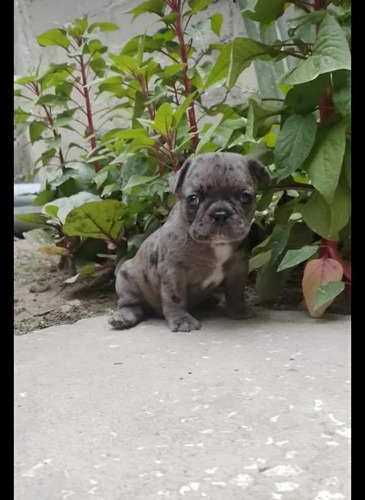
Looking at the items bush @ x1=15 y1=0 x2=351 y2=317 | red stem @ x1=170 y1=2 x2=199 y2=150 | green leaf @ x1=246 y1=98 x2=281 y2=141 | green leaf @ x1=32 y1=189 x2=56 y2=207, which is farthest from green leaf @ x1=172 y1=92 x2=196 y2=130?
green leaf @ x1=32 y1=189 x2=56 y2=207

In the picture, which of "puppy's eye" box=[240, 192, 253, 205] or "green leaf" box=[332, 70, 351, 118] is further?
"puppy's eye" box=[240, 192, 253, 205]

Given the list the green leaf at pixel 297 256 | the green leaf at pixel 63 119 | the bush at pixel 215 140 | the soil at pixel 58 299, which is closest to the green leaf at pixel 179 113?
→ the bush at pixel 215 140

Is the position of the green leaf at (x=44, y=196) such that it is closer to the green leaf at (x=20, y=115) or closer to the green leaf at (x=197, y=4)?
the green leaf at (x=20, y=115)

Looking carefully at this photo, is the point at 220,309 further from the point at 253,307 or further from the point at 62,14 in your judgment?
the point at 62,14

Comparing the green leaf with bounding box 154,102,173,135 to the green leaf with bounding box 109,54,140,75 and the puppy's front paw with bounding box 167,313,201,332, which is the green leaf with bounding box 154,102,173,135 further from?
the puppy's front paw with bounding box 167,313,201,332

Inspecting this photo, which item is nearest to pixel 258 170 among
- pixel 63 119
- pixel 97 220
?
pixel 97 220

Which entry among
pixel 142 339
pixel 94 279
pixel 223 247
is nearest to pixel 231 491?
pixel 142 339

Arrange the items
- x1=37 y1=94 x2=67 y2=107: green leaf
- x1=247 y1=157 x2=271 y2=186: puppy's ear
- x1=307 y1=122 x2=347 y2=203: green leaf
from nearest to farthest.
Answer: x1=307 y1=122 x2=347 y2=203: green leaf → x1=247 y1=157 x2=271 y2=186: puppy's ear → x1=37 y1=94 x2=67 y2=107: green leaf
